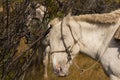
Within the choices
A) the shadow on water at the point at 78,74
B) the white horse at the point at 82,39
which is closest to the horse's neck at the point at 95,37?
the white horse at the point at 82,39

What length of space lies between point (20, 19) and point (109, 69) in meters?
2.00

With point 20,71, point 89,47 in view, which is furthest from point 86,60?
point 20,71

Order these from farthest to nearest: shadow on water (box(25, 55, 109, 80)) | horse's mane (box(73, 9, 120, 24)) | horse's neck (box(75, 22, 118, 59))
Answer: shadow on water (box(25, 55, 109, 80)), horse's neck (box(75, 22, 118, 59)), horse's mane (box(73, 9, 120, 24))

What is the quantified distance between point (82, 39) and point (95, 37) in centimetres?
21

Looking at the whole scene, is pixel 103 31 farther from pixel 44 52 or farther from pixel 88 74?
pixel 44 52

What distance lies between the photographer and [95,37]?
5.22 m

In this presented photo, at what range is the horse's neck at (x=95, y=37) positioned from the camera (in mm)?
5109

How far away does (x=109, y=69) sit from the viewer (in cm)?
506

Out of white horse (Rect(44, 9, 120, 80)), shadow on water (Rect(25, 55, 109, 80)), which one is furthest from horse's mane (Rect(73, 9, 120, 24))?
shadow on water (Rect(25, 55, 109, 80))

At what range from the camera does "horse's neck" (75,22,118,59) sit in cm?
511

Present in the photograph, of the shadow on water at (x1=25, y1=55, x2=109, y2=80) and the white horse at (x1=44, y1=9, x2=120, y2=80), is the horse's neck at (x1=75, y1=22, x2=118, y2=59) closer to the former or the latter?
the white horse at (x1=44, y1=9, x2=120, y2=80)

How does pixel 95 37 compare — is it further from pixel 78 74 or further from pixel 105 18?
pixel 78 74

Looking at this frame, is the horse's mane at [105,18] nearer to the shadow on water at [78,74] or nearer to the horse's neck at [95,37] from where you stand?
the horse's neck at [95,37]

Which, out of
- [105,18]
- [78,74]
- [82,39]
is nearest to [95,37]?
[82,39]
